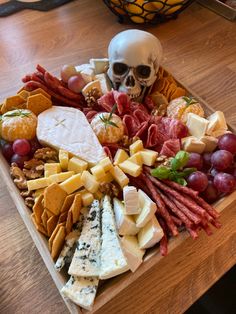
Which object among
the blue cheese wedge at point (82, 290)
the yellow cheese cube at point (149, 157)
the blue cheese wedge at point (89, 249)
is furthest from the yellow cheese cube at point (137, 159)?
the blue cheese wedge at point (82, 290)

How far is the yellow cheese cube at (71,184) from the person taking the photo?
1.80ft

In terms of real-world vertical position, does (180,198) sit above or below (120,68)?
below

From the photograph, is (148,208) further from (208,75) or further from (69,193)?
(208,75)

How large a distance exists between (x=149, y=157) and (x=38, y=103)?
0.26 meters

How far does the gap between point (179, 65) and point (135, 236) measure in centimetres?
60

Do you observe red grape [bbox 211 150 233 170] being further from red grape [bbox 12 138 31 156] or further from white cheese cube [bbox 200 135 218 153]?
red grape [bbox 12 138 31 156]

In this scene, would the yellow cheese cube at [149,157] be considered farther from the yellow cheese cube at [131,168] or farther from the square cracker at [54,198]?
the square cracker at [54,198]

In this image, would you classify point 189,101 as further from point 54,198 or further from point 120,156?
point 54,198

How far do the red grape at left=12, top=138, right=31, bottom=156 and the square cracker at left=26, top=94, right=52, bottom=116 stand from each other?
86 millimetres

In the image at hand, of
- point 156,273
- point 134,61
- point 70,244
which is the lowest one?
point 156,273

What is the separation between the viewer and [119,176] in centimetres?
57

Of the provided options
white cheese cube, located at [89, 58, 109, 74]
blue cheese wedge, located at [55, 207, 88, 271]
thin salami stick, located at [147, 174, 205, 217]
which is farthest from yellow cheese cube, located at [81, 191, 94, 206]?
white cheese cube, located at [89, 58, 109, 74]

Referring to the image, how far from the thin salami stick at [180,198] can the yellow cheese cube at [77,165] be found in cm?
12

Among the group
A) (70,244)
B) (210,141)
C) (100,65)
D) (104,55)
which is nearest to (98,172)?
(70,244)
